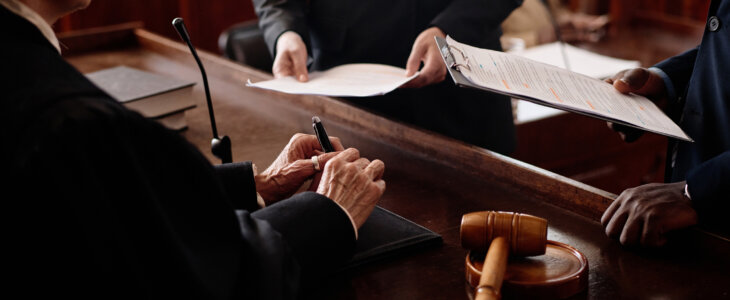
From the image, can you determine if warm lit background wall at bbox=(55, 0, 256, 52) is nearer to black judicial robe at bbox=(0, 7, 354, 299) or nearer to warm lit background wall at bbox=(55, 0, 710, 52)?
warm lit background wall at bbox=(55, 0, 710, 52)

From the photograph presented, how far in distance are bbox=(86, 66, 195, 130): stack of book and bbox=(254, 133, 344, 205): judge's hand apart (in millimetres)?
631

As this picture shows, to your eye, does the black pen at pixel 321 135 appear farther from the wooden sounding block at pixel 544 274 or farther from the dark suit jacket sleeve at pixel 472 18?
the dark suit jacket sleeve at pixel 472 18

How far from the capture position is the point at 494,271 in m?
0.90

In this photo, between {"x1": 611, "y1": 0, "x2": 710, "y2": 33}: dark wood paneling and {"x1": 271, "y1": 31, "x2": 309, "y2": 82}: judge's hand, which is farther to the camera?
{"x1": 611, "y1": 0, "x2": 710, "y2": 33}: dark wood paneling

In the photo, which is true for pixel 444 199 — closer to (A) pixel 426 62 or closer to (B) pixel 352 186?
(B) pixel 352 186

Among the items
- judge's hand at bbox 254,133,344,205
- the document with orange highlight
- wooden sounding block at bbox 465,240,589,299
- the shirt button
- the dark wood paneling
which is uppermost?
the shirt button

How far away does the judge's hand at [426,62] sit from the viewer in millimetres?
1742

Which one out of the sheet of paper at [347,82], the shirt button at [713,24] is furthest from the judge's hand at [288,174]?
the shirt button at [713,24]

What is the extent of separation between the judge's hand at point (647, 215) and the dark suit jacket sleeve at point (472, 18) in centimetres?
87

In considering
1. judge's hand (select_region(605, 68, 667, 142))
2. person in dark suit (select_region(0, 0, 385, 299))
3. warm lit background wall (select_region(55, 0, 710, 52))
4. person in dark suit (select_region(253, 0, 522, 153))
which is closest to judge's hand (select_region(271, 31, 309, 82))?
person in dark suit (select_region(253, 0, 522, 153))

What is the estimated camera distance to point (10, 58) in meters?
0.79

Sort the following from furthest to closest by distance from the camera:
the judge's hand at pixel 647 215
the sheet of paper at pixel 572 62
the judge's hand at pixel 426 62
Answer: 1. the sheet of paper at pixel 572 62
2. the judge's hand at pixel 426 62
3. the judge's hand at pixel 647 215

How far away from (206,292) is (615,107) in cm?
86

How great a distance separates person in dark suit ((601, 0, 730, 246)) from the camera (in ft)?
3.62
